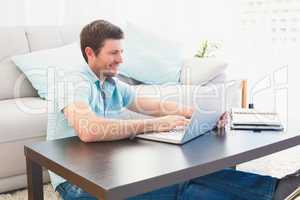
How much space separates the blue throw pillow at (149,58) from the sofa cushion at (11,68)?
2.27 feet

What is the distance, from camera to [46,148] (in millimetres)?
1511

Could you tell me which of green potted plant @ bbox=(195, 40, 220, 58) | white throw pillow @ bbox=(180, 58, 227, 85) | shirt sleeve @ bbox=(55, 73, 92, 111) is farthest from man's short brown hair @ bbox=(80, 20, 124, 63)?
green potted plant @ bbox=(195, 40, 220, 58)

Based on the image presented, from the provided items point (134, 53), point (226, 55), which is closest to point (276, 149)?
point (134, 53)

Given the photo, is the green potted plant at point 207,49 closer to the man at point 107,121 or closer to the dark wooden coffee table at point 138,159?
the man at point 107,121

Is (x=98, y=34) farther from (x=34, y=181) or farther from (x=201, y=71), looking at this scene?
(x=201, y=71)

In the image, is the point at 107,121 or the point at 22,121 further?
the point at 22,121

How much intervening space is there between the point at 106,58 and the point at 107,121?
0.33 m

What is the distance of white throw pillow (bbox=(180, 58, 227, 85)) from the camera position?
10.2ft

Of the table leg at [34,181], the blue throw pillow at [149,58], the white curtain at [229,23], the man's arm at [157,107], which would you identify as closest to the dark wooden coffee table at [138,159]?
the table leg at [34,181]

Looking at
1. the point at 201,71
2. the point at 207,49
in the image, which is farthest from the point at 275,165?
the point at 207,49

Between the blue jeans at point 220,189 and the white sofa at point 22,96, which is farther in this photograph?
the white sofa at point 22,96

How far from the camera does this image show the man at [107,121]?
1.57 metres

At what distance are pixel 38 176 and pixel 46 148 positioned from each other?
5.0 inches

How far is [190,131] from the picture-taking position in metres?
1.58
